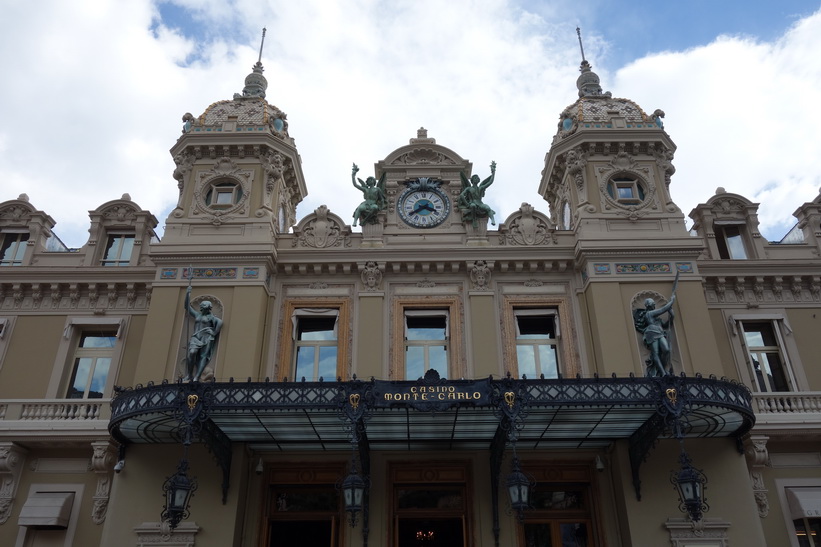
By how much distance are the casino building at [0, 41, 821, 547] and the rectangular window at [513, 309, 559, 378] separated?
0.22 ft

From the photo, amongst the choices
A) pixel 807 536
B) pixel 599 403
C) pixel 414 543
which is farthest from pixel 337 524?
pixel 807 536

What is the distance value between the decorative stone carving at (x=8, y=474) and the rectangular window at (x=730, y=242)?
71.7ft

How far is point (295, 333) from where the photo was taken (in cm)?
1953

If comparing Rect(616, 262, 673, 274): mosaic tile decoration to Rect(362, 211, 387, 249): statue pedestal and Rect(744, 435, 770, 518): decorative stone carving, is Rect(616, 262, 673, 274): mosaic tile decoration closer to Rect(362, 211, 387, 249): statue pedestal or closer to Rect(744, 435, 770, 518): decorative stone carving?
Rect(744, 435, 770, 518): decorative stone carving

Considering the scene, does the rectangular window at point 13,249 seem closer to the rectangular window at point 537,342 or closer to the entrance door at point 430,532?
the entrance door at point 430,532

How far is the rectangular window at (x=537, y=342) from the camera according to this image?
62.4ft

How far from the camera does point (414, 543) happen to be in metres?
17.3

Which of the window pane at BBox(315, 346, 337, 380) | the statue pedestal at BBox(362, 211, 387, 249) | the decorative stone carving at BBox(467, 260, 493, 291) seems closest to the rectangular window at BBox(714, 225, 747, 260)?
the decorative stone carving at BBox(467, 260, 493, 291)

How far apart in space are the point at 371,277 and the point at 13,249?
12252 mm

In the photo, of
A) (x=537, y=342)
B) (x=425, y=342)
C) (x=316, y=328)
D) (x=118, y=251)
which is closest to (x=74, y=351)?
(x=118, y=251)

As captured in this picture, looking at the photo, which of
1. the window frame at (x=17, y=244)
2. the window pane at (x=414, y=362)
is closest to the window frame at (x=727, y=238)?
the window pane at (x=414, y=362)

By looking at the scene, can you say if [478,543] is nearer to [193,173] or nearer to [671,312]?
[671,312]

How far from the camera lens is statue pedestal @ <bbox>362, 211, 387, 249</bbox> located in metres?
20.5

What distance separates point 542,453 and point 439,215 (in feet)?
26.2
